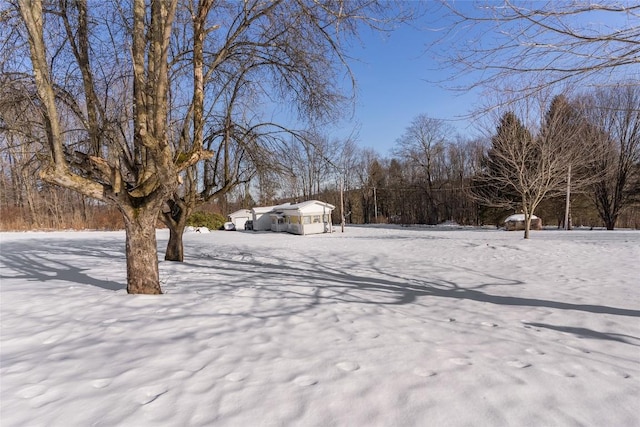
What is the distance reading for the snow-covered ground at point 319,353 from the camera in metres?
1.81

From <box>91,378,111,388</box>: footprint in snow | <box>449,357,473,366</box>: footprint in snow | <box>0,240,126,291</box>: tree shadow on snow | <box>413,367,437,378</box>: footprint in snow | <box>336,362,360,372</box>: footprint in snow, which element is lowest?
<box>449,357,473,366</box>: footprint in snow

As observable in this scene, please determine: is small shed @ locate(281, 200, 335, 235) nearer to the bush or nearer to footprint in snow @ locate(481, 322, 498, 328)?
the bush

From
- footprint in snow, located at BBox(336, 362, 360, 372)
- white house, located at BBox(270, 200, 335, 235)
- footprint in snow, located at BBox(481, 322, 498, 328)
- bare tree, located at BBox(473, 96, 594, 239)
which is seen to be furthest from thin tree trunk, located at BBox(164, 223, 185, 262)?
white house, located at BBox(270, 200, 335, 235)

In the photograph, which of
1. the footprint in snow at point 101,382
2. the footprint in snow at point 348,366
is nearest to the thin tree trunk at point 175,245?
the footprint in snow at point 101,382

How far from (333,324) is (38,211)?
35048 mm

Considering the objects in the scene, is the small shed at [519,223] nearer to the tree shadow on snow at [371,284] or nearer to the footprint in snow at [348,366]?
the tree shadow on snow at [371,284]

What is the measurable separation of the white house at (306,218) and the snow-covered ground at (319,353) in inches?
801

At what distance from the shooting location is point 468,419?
173 centimetres

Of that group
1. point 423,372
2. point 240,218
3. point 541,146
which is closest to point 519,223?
point 541,146

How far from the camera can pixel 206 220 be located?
31.5 m

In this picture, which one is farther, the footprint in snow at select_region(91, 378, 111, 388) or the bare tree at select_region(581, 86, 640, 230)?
the bare tree at select_region(581, 86, 640, 230)

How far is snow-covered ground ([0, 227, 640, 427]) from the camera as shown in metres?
1.81

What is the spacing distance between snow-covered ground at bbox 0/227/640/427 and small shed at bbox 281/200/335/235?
2030 centimetres

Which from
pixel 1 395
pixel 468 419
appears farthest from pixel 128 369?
pixel 468 419
